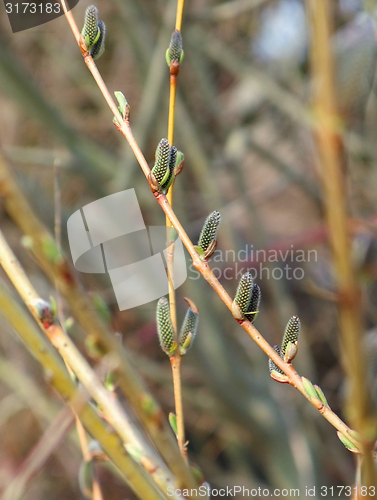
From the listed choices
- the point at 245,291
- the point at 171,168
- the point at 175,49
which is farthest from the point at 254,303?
the point at 175,49

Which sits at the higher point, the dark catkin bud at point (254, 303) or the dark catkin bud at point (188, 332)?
the dark catkin bud at point (254, 303)

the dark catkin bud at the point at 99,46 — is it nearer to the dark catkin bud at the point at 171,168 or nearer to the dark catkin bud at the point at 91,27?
the dark catkin bud at the point at 91,27

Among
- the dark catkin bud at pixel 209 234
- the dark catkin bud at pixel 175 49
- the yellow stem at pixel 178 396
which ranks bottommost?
the yellow stem at pixel 178 396

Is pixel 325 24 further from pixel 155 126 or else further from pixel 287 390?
pixel 287 390

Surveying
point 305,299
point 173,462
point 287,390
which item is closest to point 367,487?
point 173,462

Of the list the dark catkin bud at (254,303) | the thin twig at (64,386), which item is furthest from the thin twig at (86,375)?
the dark catkin bud at (254,303)

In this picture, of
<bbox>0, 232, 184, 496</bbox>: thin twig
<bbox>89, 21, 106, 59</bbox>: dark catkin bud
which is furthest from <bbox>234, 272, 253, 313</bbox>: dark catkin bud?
<bbox>89, 21, 106, 59</bbox>: dark catkin bud

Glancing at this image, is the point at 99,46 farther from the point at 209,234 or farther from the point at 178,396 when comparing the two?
the point at 178,396
